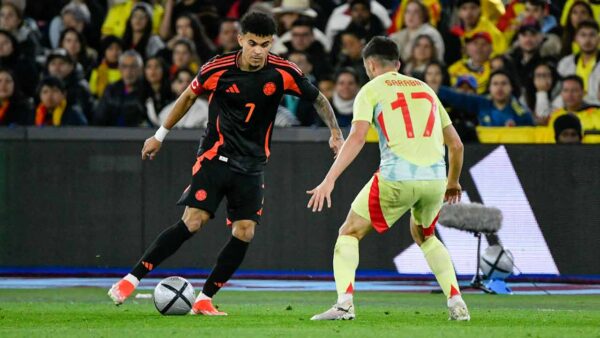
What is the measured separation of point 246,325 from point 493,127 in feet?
23.4

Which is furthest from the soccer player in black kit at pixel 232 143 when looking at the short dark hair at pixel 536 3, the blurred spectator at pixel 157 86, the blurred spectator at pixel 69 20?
the blurred spectator at pixel 69 20

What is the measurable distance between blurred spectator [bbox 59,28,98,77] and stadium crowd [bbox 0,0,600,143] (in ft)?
0.07

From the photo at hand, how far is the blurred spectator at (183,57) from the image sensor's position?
17828 mm

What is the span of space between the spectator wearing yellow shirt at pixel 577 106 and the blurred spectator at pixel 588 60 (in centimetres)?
85

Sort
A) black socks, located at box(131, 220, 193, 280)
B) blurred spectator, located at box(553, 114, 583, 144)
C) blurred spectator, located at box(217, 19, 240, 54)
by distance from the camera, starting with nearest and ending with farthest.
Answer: black socks, located at box(131, 220, 193, 280)
blurred spectator, located at box(553, 114, 583, 144)
blurred spectator, located at box(217, 19, 240, 54)

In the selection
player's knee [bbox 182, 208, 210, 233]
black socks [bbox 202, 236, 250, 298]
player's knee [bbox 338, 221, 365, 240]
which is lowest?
black socks [bbox 202, 236, 250, 298]

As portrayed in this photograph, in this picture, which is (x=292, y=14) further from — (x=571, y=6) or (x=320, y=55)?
(x=571, y=6)

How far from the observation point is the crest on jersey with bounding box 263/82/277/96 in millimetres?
10258

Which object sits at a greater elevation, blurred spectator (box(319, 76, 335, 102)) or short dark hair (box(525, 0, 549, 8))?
short dark hair (box(525, 0, 549, 8))

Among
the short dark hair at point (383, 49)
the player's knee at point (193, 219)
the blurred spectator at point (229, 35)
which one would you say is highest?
the short dark hair at point (383, 49)

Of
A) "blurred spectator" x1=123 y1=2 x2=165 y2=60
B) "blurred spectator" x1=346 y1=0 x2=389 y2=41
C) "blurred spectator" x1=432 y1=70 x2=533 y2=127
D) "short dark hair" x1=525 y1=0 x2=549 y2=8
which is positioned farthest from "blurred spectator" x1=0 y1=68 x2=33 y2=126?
"short dark hair" x1=525 y1=0 x2=549 y2=8

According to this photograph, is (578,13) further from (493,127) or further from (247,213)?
(247,213)

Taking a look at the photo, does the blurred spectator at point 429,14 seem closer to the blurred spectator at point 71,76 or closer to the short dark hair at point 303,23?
the short dark hair at point 303,23

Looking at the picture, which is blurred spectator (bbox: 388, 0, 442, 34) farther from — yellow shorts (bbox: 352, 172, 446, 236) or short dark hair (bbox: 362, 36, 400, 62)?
yellow shorts (bbox: 352, 172, 446, 236)
